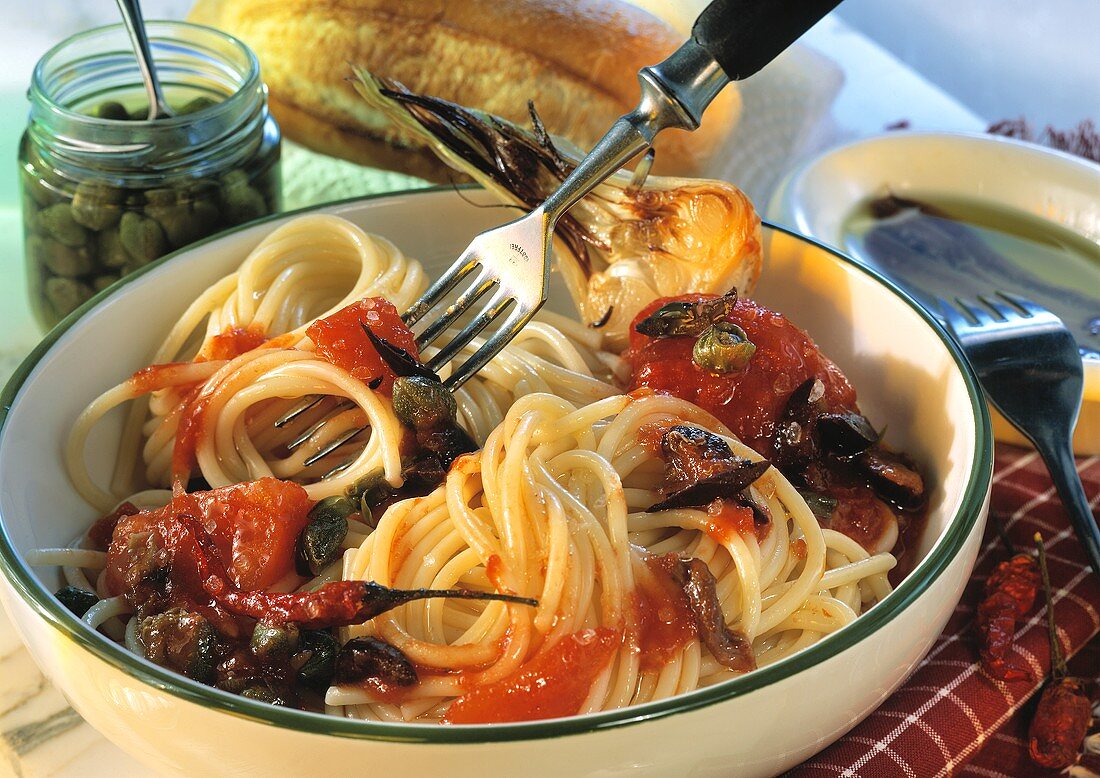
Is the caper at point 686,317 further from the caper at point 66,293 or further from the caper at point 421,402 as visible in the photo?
the caper at point 66,293

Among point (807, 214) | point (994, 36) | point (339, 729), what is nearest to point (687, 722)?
point (339, 729)

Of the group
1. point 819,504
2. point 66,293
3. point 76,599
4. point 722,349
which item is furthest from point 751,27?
point 66,293

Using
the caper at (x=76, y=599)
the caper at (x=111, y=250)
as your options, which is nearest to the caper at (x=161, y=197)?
the caper at (x=111, y=250)

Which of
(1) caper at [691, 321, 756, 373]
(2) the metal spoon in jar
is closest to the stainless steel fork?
(1) caper at [691, 321, 756, 373]

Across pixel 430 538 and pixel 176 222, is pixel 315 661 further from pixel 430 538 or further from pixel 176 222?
pixel 176 222

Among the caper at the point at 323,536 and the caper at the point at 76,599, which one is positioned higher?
the caper at the point at 323,536

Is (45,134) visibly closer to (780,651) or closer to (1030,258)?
(780,651)

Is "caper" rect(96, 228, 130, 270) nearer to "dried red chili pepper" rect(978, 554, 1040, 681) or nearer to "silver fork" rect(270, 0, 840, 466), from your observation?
"silver fork" rect(270, 0, 840, 466)
